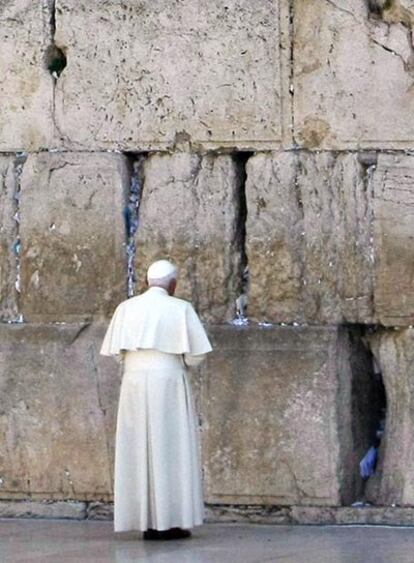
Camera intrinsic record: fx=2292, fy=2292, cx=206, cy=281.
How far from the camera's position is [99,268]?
536 inches

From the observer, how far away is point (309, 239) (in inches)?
525

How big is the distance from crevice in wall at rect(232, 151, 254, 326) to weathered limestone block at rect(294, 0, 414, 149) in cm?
40

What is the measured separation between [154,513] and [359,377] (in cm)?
185

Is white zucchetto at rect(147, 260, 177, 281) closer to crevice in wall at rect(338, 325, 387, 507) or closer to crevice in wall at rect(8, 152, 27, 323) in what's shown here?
crevice in wall at rect(338, 325, 387, 507)

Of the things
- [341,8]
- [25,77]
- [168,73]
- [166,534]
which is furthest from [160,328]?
[341,8]

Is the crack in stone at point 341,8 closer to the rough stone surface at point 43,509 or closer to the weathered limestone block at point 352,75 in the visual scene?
the weathered limestone block at point 352,75

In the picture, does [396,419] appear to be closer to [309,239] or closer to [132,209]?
[309,239]

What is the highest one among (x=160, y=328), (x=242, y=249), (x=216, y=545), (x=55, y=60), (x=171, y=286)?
(x=55, y=60)

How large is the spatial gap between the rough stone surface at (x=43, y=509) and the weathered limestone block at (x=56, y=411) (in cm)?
5

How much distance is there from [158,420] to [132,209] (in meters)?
1.88

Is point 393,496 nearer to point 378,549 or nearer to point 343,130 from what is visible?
point 378,549

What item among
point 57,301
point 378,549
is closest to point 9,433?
point 57,301

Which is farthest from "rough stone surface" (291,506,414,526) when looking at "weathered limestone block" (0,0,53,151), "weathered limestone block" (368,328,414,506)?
"weathered limestone block" (0,0,53,151)

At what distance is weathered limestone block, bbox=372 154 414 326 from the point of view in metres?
13.2
